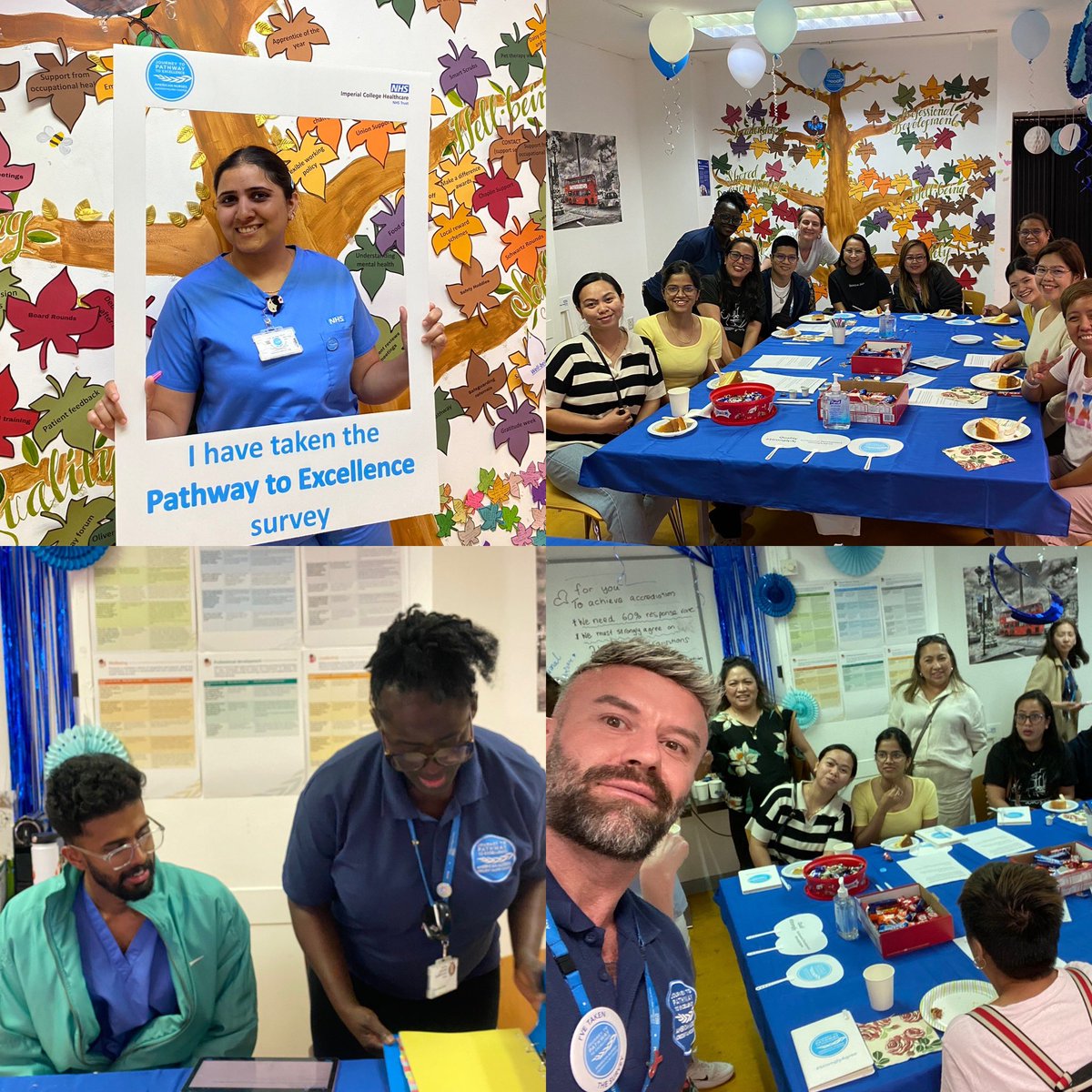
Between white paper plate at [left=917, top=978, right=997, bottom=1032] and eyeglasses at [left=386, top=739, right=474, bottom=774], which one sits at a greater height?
eyeglasses at [left=386, top=739, right=474, bottom=774]

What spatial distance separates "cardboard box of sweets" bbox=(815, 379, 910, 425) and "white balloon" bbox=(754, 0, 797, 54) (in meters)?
2.33

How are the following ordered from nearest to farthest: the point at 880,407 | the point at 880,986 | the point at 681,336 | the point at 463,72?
the point at 880,986 → the point at 463,72 → the point at 880,407 → the point at 681,336

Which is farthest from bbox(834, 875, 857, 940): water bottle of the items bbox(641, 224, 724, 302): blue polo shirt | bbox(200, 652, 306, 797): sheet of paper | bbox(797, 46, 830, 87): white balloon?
bbox(797, 46, 830, 87): white balloon

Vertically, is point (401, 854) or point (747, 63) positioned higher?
point (747, 63)

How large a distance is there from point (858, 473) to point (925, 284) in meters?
2.77

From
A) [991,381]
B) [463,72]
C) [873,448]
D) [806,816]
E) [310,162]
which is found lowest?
[806,816]

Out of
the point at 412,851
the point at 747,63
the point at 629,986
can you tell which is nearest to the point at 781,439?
the point at 629,986

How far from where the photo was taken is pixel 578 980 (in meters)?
1.68

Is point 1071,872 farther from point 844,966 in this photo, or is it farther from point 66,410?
point 66,410

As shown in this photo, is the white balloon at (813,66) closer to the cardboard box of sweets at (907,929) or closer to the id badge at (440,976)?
the cardboard box of sweets at (907,929)

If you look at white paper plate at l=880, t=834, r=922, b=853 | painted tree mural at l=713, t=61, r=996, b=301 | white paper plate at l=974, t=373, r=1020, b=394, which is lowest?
white paper plate at l=880, t=834, r=922, b=853

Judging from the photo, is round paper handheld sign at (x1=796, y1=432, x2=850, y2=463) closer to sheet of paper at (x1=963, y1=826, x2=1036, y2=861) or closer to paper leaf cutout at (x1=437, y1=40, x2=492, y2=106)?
sheet of paper at (x1=963, y1=826, x2=1036, y2=861)

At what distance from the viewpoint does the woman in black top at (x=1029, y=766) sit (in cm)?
229

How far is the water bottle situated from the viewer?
211 centimetres
